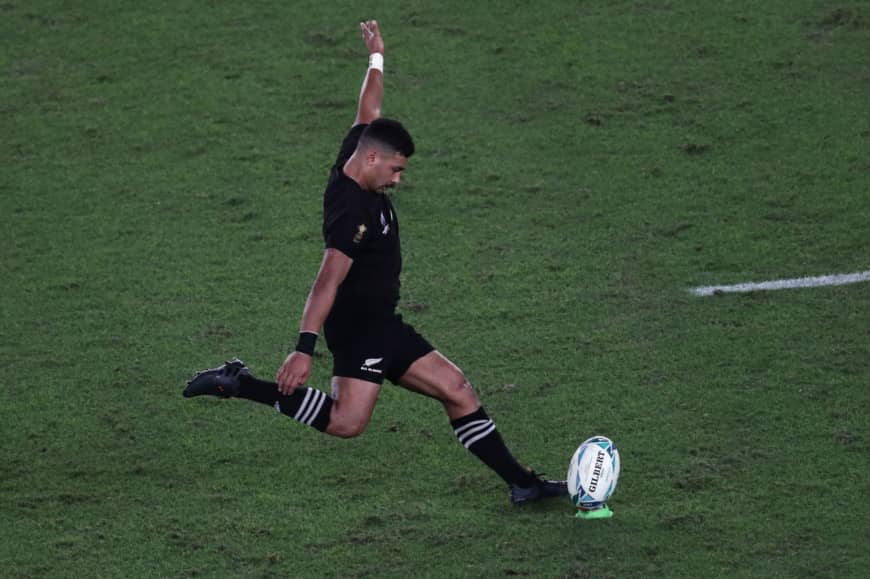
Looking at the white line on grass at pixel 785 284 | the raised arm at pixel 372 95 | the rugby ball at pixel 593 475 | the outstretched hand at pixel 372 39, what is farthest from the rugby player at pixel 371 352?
the white line on grass at pixel 785 284

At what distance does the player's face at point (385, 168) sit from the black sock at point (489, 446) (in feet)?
3.63

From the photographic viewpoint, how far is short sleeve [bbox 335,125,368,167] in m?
6.10

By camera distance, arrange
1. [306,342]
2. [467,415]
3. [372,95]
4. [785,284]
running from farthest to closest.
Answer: [785,284] → [372,95] → [467,415] → [306,342]

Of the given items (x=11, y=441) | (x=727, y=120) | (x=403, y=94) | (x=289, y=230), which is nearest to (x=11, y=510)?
(x=11, y=441)

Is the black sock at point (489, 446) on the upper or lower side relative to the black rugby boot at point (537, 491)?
upper

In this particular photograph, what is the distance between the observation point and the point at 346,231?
18.8 feet

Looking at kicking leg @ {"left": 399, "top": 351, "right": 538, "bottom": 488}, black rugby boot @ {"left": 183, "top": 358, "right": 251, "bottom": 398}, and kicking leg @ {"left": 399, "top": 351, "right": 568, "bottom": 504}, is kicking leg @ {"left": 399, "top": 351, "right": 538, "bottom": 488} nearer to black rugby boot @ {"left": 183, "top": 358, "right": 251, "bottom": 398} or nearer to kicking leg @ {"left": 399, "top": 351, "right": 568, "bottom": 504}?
kicking leg @ {"left": 399, "top": 351, "right": 568, "bottom": 504}

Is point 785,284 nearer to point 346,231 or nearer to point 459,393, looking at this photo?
point 459,393

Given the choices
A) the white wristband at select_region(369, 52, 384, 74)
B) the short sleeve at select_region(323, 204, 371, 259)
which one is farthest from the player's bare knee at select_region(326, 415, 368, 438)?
the white wristband at select_region(369, 52, 384, 74)

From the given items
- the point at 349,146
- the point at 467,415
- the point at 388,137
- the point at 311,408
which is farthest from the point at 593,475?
the point at 349,146

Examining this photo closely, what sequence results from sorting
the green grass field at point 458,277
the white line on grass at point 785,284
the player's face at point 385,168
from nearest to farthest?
the player's face at point 385,168 < the green grass field at point 458,277 < the white line on grass at point 785,284

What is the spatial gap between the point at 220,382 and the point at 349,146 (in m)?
1.21

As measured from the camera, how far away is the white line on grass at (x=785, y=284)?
8.12 meters

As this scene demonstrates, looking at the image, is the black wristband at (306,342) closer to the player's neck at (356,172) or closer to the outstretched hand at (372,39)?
the player's neck at (356,172)
